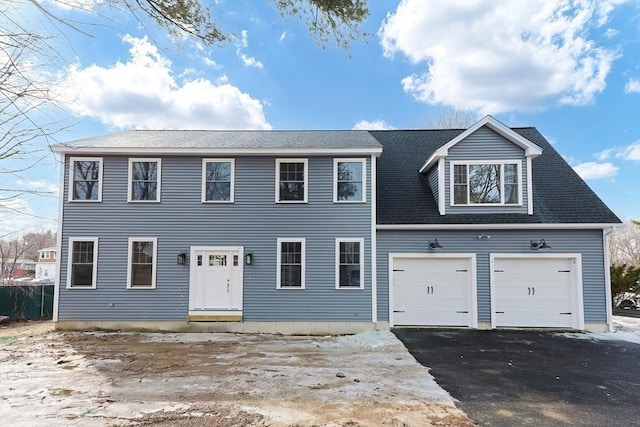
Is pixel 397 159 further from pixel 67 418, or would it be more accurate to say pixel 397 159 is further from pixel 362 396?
pixel 67 418

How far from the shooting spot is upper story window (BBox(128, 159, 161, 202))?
399 inches

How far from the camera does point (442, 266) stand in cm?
1006

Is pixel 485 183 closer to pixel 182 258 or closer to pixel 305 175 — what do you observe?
pixel 305 175

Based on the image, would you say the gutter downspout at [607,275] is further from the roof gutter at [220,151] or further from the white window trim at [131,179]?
the white window trim at [131,179]

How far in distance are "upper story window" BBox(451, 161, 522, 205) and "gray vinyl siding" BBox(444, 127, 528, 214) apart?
128mm

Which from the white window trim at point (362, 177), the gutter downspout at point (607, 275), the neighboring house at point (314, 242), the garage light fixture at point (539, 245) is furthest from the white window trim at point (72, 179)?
the gutter downspout at point (607, 275)

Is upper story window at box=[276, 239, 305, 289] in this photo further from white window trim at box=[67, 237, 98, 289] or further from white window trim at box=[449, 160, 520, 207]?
white window trim at box=[67, 237, 98, 289]

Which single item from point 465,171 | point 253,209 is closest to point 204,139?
point 253,209

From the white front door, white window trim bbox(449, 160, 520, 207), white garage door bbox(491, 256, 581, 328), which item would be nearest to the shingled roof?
white window trim bbox(449, 160, 520, 207)

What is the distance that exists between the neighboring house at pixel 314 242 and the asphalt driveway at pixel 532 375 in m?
1.23

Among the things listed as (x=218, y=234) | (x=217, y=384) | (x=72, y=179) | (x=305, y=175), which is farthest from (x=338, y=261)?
(x=72, y=179)

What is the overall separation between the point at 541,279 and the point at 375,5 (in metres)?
8.75

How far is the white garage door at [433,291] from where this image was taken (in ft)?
32.5

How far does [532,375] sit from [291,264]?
19.9 feet
